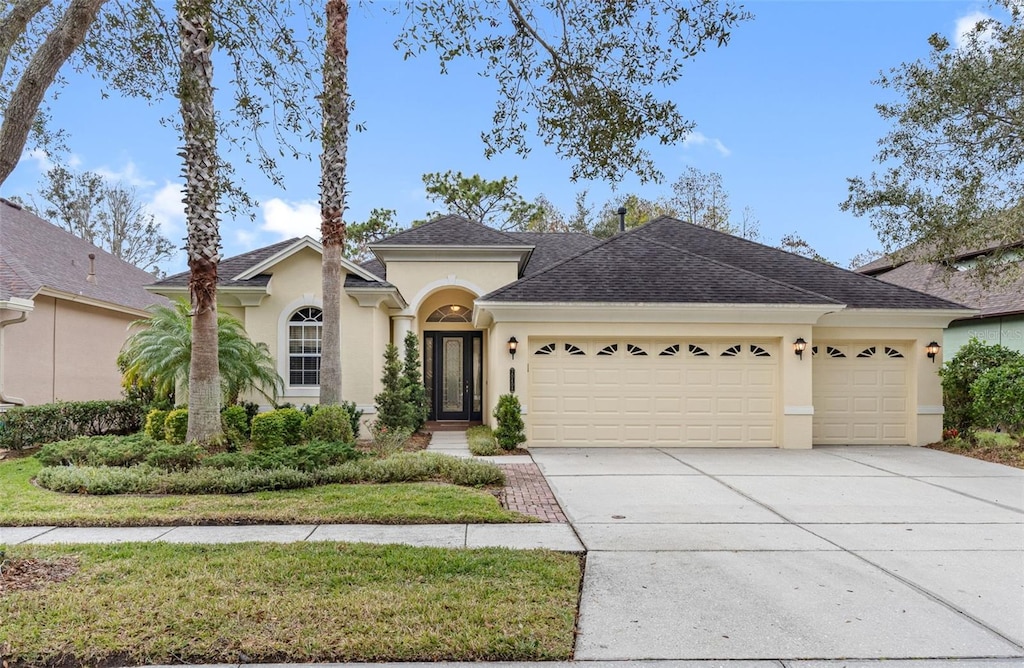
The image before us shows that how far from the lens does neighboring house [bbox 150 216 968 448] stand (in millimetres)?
11945

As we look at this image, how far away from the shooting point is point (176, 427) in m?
10.1

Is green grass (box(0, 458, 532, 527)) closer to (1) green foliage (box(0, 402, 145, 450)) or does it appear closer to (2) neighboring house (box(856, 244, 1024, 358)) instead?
(1) green foliage (box(0, 402, 145, 450))

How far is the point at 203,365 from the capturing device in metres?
9.53

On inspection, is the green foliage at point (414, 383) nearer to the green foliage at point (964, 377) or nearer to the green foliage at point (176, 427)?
the green foliage at point (176, 427)

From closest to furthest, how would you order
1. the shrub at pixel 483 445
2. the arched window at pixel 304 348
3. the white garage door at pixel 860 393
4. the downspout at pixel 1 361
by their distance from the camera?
1. the shrub at pixel 483 445
2. the downspout at pixel 1 361
3. the white garage door at pixel 860 393
4. the arched window at pixel 304 348

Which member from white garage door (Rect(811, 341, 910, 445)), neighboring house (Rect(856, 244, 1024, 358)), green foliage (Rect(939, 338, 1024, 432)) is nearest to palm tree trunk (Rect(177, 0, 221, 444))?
white garage door (Rect(811, 341, 910, 445))

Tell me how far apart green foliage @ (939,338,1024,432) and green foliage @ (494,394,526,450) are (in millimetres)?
8898

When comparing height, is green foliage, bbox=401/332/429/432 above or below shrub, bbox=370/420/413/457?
above

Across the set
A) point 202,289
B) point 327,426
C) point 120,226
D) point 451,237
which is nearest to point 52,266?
point 202,289

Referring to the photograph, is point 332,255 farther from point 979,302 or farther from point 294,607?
point 979,302

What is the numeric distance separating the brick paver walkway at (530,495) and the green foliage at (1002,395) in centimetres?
907

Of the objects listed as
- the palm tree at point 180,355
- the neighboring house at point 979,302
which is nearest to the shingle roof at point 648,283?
the neighboring house at point 979,302

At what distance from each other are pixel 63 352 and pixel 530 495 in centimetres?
1310

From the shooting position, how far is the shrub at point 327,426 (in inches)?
414
